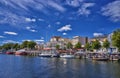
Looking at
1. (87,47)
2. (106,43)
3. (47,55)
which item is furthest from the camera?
(87,47)

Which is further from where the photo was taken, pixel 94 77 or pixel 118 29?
pixel 118 29

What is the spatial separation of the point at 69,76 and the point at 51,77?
409cm

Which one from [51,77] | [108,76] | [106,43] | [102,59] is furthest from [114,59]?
[51,77]

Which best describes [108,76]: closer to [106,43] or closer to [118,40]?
[118,40]

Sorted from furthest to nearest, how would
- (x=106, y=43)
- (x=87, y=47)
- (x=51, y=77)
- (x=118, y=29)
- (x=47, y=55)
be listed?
(x=87, y=47) < (x=47, y=55) < (x=106, y=43) < (x=118, y=29) < (x=51, y=77)

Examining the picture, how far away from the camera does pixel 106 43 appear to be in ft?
440

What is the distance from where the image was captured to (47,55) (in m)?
150

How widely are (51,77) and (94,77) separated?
9.41 meters

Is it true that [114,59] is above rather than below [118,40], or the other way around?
below

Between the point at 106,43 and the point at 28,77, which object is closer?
the point at 28,77

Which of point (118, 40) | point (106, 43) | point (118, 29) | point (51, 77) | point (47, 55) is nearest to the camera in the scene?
point (51, 77)

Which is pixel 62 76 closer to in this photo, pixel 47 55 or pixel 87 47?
pixel 47 55

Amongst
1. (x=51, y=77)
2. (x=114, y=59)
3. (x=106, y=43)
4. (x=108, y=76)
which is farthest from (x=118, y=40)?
(x=51, y=77)

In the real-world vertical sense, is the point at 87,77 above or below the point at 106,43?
below
